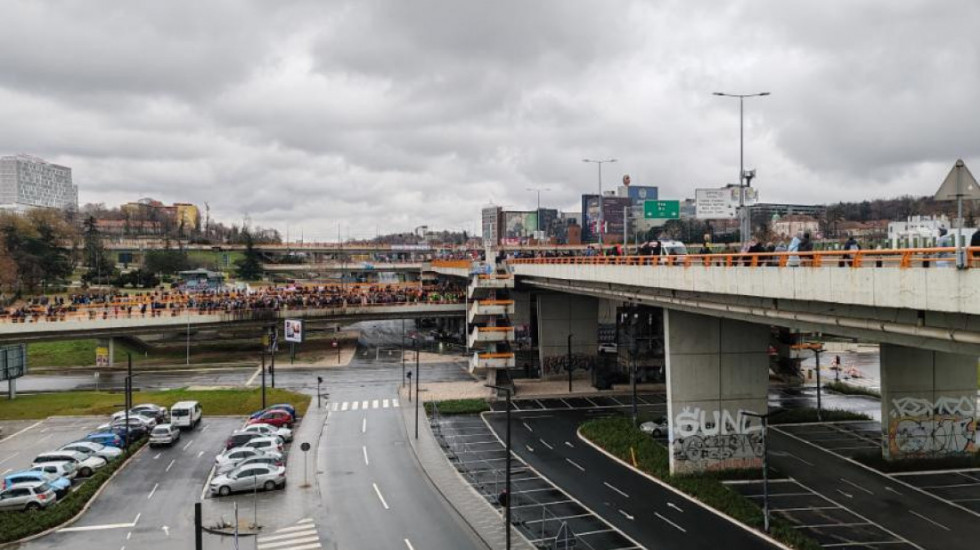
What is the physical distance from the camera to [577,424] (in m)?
49.0

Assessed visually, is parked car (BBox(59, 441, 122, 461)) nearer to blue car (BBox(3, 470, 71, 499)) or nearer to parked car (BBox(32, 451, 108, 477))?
parked car (BBox(32, 451, 108, 477))

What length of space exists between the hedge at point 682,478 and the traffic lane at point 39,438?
35.9 meters

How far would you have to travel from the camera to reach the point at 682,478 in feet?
115

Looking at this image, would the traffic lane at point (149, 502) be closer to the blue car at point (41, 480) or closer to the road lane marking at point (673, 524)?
the blue car at point (41, 480)

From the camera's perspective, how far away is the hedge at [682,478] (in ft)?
91.9

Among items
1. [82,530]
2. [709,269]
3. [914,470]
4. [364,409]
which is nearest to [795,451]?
[914,470]

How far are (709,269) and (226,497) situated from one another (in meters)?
27.0

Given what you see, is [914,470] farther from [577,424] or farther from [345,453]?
[345,453]

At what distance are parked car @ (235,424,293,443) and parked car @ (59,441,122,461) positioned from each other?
728 cm

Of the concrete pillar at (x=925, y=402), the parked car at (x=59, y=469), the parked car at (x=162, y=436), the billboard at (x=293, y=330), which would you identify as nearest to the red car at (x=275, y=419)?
the parked car at (x=162, y=436)

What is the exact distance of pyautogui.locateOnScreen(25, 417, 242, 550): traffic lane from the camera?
28312mm

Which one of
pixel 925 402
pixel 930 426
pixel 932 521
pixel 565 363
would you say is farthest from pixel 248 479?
pixel 565 363

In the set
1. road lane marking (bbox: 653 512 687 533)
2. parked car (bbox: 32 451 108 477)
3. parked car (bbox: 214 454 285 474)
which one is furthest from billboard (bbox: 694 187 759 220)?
parked car (bbox: 32 451 108 477)

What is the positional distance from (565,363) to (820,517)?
39688 millimetres
